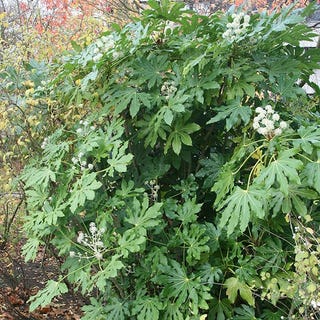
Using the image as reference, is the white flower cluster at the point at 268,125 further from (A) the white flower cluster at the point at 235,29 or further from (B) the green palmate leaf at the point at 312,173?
(A) the white flower cluster at the point at 235,29

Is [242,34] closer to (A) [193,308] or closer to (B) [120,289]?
(A) [193,308]

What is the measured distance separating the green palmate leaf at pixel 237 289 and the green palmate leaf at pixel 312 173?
2.36 ft

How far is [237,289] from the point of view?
241cm

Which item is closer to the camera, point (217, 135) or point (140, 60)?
point (140, 60)

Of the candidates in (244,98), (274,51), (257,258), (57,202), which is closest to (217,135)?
(244,98)

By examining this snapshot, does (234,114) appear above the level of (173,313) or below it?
above

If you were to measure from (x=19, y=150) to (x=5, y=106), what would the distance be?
385 mm

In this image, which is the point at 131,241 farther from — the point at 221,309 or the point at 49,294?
the point at 221,309

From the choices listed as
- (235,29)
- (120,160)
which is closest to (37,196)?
(120,160)

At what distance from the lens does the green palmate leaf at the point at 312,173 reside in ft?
6.44

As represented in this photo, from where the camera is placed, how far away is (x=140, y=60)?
2.59m

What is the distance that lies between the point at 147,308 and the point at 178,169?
0.87m

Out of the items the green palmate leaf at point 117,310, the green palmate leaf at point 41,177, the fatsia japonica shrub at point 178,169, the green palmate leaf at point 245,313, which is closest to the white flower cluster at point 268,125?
the fatsia japonica shrub at point 178,169

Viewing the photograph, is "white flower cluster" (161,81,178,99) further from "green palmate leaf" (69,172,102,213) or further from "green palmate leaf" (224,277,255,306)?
"green palmate leaf" (224,277,255,306)
